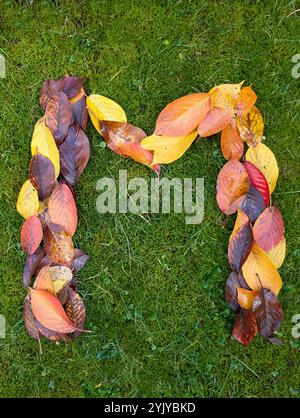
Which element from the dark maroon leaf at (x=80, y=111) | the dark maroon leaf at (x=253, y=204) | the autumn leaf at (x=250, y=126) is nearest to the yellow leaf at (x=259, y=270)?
the dark maroon leaf at (x=253, y=204)

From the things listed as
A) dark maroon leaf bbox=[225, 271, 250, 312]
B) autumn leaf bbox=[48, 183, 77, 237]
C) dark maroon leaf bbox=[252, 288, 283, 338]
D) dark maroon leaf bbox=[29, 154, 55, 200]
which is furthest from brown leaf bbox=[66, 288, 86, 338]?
dark maroon leaf bbox=[252, 288, 283, 338]

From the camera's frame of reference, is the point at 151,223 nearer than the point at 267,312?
No

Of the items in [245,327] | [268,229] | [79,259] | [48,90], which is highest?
[48,90]

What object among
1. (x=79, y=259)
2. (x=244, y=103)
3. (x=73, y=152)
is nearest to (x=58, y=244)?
(x=79, y=259)

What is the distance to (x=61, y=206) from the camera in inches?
83.4

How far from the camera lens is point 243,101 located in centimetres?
211

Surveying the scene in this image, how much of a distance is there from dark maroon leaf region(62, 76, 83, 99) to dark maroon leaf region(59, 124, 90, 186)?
140mm

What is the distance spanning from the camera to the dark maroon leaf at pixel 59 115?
2.12 meters

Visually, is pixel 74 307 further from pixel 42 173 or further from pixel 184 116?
pixel 184 116

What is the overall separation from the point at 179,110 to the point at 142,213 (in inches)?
18.3

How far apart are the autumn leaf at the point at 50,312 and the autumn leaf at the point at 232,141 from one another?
3.11 feet

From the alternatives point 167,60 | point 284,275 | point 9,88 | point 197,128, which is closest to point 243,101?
point 197,128

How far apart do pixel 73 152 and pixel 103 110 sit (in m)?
0.22

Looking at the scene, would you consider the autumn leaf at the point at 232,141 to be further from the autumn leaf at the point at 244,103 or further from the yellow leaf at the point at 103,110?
the yellow leaf at the point at 103,110
